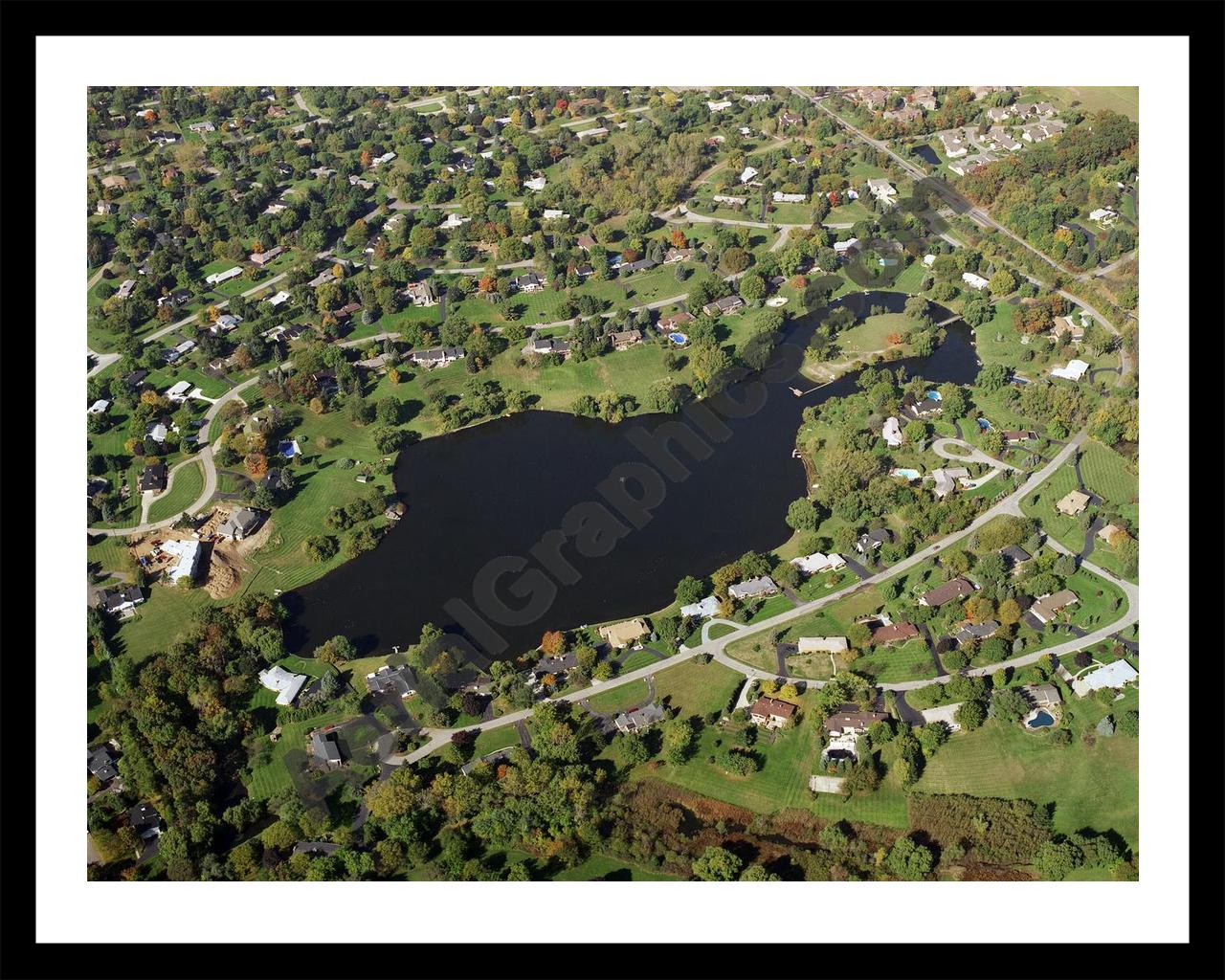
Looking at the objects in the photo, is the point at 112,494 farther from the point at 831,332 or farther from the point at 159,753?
the point at 831,332

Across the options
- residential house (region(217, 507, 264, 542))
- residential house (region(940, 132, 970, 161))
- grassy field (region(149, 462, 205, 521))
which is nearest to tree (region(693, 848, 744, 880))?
residential house (region(217, 507, 264, 542))

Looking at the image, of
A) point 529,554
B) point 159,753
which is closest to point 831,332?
point 529,554

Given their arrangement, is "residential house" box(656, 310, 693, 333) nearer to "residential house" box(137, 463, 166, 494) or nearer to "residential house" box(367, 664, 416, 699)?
"residential house" box(137, 463, 166, 494)

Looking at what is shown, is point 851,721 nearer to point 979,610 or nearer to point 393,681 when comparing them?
point 979,610

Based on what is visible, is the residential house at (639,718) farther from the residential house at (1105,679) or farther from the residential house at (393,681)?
the residential house at (1105,679)

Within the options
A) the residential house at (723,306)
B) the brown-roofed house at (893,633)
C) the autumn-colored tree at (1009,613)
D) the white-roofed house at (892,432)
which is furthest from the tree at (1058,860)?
the residential house at (723,306)

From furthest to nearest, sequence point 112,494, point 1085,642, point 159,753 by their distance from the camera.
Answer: point 112,494, point 1085,642, point 159,753

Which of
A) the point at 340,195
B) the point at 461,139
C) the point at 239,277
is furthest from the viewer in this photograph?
the point at 461,139
